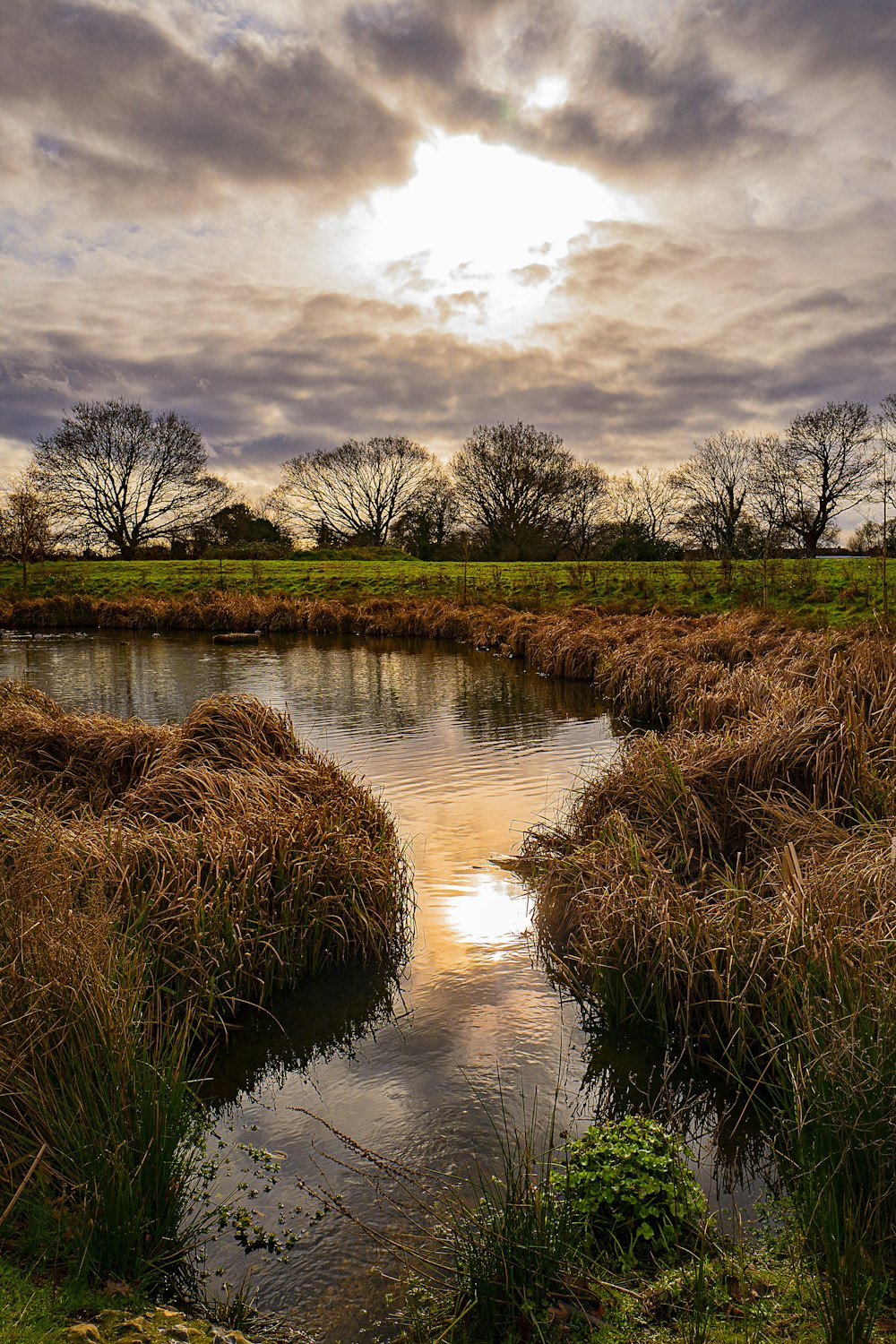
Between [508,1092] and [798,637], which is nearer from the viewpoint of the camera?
[508,1092]

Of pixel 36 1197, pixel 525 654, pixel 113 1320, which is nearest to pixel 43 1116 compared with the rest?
pixel 36 1197

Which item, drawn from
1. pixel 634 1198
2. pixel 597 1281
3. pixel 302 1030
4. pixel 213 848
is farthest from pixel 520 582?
pixel 597 1281

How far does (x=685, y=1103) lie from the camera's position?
4816 mm

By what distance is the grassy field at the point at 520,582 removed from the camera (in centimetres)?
2661

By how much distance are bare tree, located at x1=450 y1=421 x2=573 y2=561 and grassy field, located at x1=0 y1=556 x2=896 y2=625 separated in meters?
8.06

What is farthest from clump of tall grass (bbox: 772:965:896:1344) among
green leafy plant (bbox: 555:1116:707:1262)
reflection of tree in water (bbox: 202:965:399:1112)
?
reflection of tree in water (bbox: 202:965:399:1112)

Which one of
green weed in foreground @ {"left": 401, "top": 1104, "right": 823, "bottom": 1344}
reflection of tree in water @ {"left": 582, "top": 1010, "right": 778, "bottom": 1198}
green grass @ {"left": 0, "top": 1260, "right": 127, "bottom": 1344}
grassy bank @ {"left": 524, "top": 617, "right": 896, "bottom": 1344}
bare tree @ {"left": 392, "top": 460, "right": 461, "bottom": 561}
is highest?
bare tree @ {"left": 392, "top": 460, "right": 461, "bottom": 561}

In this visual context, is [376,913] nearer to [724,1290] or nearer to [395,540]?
[724,1290]

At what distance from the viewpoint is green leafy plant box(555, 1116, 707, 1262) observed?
3514 mm

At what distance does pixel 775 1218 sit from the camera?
12.5 ft

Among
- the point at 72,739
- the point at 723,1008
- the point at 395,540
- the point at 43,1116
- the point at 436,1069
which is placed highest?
the point at 395,540

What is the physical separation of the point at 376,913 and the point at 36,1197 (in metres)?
3.30

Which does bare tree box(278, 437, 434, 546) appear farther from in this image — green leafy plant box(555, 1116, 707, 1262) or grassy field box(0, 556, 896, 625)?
green leafy plant box(555, 1116, 707, 1262)


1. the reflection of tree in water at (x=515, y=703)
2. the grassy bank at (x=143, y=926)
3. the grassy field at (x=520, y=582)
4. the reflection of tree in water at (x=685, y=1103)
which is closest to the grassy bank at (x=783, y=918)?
the reflection of tree in water at (x=685, y=1103)
